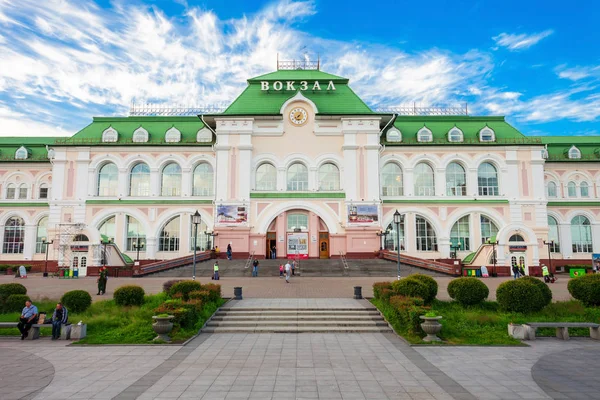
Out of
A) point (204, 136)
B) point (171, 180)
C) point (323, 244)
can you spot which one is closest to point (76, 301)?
point (323, 244)

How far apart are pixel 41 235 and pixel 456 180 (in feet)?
158

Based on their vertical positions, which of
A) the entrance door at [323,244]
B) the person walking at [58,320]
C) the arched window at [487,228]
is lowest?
the person walking at [58,320]

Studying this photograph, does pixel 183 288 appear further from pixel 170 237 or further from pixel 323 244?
pixel 170 237

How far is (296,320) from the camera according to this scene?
16.2 metres

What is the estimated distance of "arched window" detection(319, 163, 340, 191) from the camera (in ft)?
Result: 142

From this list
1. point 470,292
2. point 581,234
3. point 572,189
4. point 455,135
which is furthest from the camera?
point 572,189

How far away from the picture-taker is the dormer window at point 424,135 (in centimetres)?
4538

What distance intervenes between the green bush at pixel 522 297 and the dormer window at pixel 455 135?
3128cm

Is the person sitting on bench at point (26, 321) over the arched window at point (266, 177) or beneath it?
beneath

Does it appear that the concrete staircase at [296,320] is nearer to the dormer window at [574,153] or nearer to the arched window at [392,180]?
the arched window at [392,180]

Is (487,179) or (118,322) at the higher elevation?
(487,179)

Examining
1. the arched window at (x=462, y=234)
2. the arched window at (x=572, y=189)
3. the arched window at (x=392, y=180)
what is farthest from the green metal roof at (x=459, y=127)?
the arched window at (x=462, y=234)

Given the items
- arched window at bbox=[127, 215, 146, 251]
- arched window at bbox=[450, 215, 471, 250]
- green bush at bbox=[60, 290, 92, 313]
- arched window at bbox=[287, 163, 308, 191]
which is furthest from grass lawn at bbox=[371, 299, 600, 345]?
arched window at bbox=[127, 215, 146, 251]

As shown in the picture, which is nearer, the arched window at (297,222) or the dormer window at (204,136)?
the arched window at (297,222)
